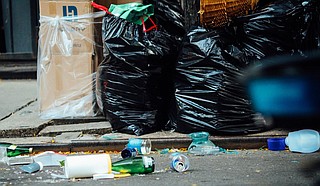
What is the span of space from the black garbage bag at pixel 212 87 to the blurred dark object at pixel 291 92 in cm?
298

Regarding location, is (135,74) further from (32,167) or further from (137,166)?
(32,167)

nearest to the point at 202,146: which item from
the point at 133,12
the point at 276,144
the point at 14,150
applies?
the point at 276,144

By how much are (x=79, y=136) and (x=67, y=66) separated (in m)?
0.83

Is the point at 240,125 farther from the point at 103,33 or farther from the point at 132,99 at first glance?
the point at 103,33

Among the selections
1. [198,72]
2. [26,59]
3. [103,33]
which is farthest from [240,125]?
→ [26,59]

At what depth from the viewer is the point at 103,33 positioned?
5660mm

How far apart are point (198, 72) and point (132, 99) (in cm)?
66

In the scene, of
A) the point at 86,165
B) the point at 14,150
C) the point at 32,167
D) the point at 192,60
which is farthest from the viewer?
the point at 192,60

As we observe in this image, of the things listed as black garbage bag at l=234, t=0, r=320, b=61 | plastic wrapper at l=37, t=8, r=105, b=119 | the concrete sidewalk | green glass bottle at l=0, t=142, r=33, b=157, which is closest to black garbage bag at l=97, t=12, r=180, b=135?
the concrete sidewalk

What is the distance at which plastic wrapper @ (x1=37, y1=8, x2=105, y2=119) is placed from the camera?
601 centimetres

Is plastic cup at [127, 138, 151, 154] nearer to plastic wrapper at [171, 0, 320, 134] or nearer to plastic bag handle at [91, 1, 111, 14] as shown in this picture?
plastic wrapper at [171, 0, 320, 134]

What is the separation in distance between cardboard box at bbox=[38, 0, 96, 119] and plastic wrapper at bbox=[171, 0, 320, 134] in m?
1.05

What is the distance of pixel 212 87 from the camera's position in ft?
17.3

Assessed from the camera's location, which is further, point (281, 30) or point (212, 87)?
point (281, 30)
